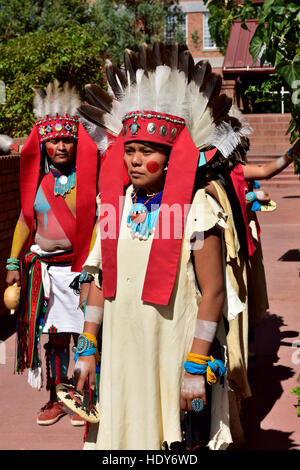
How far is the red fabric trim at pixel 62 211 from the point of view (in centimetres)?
486

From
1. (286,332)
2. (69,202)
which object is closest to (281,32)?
(69,202)

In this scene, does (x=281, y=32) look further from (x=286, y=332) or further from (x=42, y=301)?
(x=286, y=332)

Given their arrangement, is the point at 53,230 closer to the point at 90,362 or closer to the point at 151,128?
the point at 90,362

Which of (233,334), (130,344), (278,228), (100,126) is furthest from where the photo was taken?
(278,228)

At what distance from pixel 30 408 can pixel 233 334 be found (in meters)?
1.67

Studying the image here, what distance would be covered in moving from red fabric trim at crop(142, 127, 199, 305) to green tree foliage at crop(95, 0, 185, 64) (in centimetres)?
3052

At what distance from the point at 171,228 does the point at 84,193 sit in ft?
5.34

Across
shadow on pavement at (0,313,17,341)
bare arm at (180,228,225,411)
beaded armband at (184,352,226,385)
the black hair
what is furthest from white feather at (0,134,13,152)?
beaded armband at (184,352,226,385)

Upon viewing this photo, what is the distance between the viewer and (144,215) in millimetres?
3334

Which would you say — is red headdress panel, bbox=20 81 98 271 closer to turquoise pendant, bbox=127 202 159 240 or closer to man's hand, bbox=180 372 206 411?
turquoise pendant, bbox=127 202 159 240

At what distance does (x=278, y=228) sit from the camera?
13.8m

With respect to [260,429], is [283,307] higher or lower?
higher

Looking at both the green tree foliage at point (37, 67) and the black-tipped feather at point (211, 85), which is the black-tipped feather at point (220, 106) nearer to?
the black-tipped feather at point (211, 85)

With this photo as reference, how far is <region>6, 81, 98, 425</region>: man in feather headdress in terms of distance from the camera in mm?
4793
